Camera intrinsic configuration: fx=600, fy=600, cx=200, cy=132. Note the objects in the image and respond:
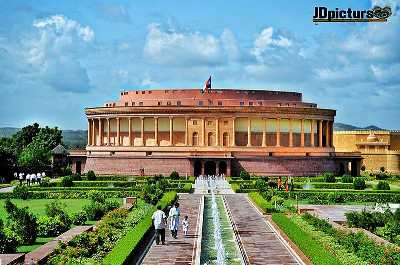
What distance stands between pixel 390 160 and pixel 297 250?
59.1 m

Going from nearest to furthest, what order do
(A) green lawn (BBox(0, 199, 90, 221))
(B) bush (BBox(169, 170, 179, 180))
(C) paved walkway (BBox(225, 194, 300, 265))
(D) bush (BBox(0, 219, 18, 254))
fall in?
(C) paved walkway (BBox(225, 194, 300, 265)), (D) bush (BBox(0, 219, 18, 254)), (A) green lawn (BBox(0, 199, 90, 221)), (B) bush (BBox(169, 170, 179, 180))

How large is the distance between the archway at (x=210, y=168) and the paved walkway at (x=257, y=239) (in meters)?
26.2

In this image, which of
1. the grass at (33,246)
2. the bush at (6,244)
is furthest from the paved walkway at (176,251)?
the bush at (6,244)

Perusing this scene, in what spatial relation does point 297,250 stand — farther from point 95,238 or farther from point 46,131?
point 46,131

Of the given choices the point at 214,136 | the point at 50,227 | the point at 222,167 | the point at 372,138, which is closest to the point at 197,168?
the point at 222,167

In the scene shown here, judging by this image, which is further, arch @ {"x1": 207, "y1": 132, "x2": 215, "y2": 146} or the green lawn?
arch @ {"x1": 207, "y1": 132, "x2": 215, "y2": 146}

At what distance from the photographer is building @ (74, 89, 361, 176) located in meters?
59.1

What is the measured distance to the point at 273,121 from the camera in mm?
63125

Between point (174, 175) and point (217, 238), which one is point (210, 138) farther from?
point (217, 238)

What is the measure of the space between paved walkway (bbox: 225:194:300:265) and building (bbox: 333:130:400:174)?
47075 mm

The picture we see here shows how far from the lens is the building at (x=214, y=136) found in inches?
2325

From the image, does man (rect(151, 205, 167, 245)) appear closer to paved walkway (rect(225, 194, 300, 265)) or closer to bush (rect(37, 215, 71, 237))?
paved walkway (rect(225, 194, 300, 265))

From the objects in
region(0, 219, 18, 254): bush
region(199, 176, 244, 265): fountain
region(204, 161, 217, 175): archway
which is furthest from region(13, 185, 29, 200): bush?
region(204, 161, 217, 175): archway

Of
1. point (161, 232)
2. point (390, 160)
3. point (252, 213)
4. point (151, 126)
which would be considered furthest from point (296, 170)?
point (161, 232)
